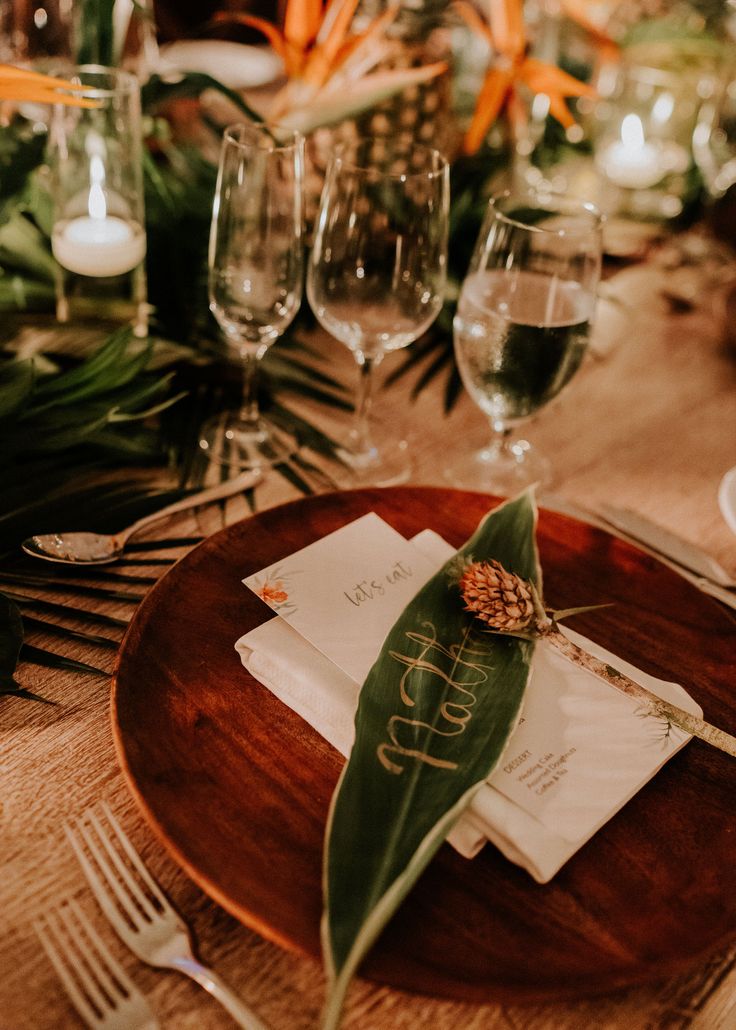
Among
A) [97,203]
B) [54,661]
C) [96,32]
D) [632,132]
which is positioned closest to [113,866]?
[54,661]

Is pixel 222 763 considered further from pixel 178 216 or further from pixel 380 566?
pixel 178 216

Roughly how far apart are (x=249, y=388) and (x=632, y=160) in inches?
31.9

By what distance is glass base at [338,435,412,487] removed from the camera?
2.93 ft

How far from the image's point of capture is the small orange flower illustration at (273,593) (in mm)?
599

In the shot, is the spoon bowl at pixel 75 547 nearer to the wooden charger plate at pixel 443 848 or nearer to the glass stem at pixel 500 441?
the wooden charger plate at pixel 443 848

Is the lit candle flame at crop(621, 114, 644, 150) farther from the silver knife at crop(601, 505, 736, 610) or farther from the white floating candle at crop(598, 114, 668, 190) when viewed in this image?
the silver knife at crop(601, 505, 736, 610)

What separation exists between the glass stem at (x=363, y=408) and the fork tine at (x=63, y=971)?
556mm

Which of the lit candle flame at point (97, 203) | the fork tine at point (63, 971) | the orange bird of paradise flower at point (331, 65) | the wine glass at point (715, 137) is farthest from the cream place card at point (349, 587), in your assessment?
the wine glass at point (715, 137)

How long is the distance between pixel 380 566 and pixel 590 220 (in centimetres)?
39

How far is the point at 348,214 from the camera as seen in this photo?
79 cm

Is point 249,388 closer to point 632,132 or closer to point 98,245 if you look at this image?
point 98,245

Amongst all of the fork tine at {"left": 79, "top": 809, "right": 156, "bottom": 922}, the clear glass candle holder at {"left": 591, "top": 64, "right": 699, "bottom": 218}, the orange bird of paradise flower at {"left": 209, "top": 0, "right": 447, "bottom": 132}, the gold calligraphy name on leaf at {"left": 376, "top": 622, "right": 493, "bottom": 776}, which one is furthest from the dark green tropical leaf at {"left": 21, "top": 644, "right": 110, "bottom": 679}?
the clear glass candle holder at {"left": 591, "top": 64, "right": 699, "bottom": 218}

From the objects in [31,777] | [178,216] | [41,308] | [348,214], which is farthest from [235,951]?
[178,216]

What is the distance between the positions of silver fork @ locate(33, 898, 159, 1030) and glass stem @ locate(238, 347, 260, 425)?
54 cm
